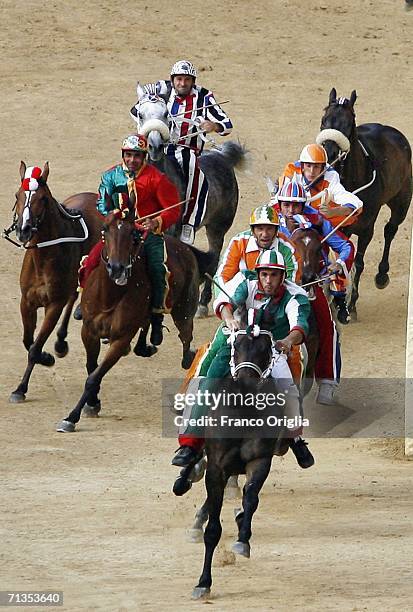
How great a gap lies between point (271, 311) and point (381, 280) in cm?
870

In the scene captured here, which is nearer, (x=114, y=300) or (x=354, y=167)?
(x=114, y=300)

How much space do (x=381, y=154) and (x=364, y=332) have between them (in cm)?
230

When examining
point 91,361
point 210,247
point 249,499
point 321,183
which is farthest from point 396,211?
point 249,499

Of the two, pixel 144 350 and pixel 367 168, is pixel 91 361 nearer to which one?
pixel 144 350

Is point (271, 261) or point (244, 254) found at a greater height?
point (271, 261)

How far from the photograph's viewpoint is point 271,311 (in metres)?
11.3

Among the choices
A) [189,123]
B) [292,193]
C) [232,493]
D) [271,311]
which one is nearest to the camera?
[271,311]

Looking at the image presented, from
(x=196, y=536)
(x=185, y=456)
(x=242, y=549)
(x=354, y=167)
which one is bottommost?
(x=196, y=536)

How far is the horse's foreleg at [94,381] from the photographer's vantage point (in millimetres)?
14695

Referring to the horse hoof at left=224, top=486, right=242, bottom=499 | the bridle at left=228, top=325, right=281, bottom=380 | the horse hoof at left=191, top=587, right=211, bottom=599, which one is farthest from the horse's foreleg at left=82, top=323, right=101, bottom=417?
the horse hoof at left=191, top=587, right=211, bottom=599

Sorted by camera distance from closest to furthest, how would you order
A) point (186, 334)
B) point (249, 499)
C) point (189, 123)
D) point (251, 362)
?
point (251, 362), point (249, 499), point (186, 334), point (189, 123)

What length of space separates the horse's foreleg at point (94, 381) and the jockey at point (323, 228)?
1.82 meters

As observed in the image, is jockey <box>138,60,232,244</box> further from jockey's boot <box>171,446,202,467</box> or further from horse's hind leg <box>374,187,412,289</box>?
jockey's boot <box>171,446,202,467</box>

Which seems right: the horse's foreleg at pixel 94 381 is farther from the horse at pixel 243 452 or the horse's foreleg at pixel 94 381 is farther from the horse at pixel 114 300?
the horse at pixel 243 452
